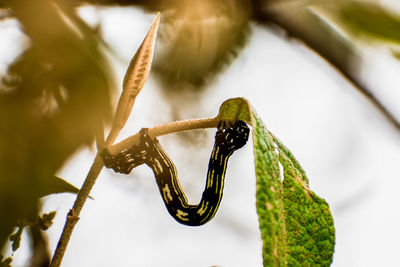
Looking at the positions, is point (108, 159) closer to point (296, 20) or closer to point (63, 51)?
point (63, 51)

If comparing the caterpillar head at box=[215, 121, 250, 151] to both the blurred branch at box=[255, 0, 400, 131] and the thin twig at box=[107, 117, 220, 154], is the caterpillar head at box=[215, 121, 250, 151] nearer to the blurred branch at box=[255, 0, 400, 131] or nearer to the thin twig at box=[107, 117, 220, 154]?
the thin twig at box=[107, 117, 220, 154]

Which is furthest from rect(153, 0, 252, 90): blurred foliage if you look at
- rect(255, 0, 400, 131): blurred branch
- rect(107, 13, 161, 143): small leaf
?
rect(107, 13, 161, 143): small leaf

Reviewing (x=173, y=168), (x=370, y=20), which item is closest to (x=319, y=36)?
(x=370, y=20)

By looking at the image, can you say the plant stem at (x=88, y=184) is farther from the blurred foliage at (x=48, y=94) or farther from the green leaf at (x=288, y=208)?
the blurred foliage at (x=48, y=94)

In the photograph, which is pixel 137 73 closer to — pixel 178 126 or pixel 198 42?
pixel 178 126

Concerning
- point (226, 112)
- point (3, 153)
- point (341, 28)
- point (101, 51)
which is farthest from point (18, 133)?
point (341, 28)

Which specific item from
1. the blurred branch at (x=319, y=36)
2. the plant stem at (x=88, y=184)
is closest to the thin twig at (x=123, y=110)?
the plant stem at (x=88, y=184)
